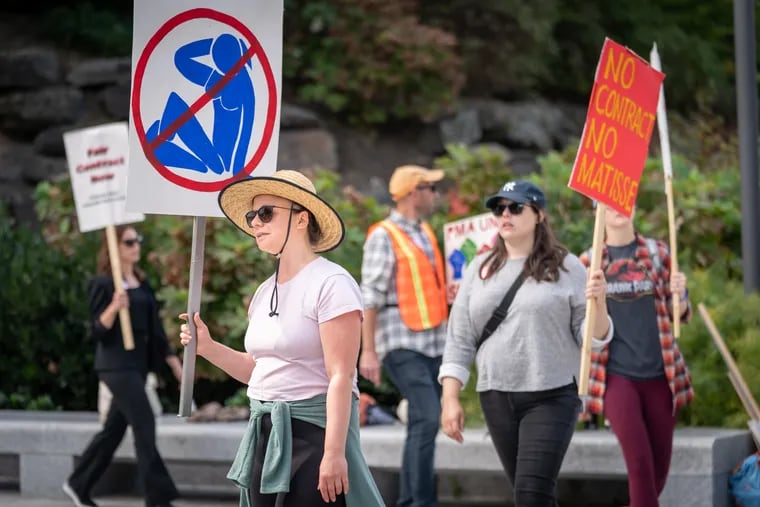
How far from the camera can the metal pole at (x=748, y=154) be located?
9.89 meters

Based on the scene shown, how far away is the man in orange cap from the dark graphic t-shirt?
148cm

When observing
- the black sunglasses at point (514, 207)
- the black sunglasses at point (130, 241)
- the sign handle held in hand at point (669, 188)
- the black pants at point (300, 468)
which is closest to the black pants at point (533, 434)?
the black sunglasses at point (514, 207)

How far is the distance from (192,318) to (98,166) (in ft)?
18.2

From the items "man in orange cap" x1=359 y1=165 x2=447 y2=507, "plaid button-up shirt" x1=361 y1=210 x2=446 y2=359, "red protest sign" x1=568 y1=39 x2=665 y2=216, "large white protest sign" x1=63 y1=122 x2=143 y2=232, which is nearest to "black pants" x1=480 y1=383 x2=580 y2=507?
"red protest sign" x1=568 y1=39 x2=665 y2=216

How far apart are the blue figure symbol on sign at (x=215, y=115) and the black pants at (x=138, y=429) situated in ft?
12.9

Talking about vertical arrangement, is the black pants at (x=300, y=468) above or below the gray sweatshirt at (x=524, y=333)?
below

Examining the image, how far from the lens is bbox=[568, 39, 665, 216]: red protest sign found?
22.7 feet

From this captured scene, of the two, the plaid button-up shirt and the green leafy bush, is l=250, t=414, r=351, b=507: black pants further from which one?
the green leafy bush

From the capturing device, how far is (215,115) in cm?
584

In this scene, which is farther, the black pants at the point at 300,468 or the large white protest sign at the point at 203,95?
the large white protest sign at the point at 203,95

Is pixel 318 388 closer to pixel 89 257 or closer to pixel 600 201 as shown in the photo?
pixel 600 201

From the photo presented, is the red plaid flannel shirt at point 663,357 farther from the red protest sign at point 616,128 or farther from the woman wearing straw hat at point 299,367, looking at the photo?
the woman wearing straw hat at point 299,367

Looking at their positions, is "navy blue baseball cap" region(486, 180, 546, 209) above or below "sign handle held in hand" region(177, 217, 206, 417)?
above

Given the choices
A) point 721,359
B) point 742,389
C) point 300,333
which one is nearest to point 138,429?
point 742,389
